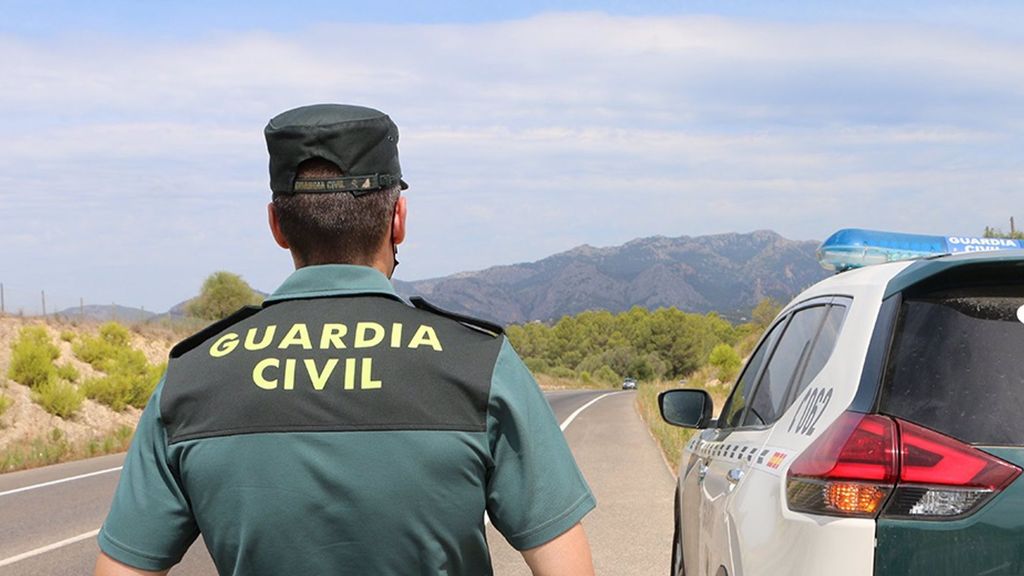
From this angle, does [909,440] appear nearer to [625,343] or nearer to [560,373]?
[560,373]

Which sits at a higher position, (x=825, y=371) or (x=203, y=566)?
(x=825, y=371)

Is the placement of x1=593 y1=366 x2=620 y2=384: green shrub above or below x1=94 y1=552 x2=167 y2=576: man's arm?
below

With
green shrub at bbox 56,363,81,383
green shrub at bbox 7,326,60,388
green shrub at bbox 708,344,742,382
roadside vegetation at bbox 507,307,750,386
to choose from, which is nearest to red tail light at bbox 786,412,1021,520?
green shrub at bbox 7,326,60,388

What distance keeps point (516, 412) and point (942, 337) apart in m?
1.22

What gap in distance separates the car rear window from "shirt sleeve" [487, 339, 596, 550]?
1006mm

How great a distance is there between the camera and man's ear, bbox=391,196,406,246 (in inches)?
92.7

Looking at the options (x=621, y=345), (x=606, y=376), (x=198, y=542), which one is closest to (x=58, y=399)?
(x=198, y=542)

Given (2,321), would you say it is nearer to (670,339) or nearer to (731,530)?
(731,530)

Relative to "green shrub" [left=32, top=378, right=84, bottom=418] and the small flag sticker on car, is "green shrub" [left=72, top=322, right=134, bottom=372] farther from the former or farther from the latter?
the small flag sticker on car

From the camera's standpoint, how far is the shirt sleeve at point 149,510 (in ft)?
7.11

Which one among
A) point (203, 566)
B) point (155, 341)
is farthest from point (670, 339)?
point (203, 566)

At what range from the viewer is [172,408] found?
217 centimetres

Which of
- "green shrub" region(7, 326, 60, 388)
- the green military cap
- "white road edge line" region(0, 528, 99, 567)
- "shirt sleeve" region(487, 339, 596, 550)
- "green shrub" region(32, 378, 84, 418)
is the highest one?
the green military cap

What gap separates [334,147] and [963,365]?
1515mm
